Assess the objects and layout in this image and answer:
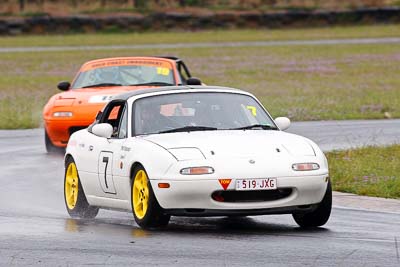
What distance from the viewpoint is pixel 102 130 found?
37.0 feet

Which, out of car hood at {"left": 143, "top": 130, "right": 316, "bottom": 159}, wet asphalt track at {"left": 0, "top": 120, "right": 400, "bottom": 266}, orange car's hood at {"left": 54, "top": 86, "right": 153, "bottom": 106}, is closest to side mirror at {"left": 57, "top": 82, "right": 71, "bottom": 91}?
orange car's hood at {"left": 54, "top": 86, "right": 153, "bottom": 106}

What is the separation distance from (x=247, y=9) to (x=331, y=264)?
56.2 metres

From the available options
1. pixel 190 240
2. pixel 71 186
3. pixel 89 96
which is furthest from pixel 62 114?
pixel 190 240

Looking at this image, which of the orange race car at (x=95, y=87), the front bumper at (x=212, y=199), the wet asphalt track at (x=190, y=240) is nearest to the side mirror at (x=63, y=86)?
the orange race car at (x=95, y=87)

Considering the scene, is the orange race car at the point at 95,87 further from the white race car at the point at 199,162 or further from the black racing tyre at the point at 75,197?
the white race car at the point at 199,162

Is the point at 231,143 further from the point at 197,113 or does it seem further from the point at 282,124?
the point at 282,124

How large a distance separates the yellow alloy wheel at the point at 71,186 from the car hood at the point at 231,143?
5.11 ft

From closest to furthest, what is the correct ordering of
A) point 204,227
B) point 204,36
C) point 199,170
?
point 199,170 → point 204,227 → point 204,36

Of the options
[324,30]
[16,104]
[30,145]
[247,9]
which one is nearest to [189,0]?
[247,9]

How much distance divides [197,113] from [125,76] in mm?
8497

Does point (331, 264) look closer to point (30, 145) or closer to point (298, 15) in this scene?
point (30, 145)

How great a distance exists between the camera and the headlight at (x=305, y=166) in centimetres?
1008

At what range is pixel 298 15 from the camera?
61.6 m

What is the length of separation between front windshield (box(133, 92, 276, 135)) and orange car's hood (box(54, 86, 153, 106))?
22.6ft
